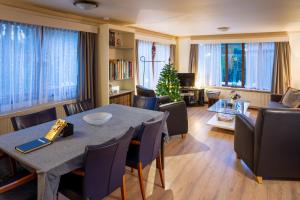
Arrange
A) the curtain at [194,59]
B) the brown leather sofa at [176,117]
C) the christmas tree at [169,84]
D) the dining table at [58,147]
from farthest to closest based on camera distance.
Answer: the curtain at [194,59], the christmas tree at [169,84], the brown leather sofa at [176,117], the dining table at [58,147]

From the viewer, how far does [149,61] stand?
19.4ft

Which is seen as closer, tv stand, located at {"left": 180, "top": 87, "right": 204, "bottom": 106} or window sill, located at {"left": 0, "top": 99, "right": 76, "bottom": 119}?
window sill, located at {"left": 0, "top": 99, "right": 76, "bottom": 119}

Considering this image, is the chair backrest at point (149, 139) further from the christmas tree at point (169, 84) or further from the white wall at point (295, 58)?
the white wall at point (295, 58)

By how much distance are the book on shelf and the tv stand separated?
8.49 ft

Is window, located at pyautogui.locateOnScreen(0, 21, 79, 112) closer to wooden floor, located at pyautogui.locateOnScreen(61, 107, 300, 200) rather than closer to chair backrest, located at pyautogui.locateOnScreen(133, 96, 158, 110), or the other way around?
chair backrest, located at pyautogui.locateOnScreen(133, 96, 158, 110)

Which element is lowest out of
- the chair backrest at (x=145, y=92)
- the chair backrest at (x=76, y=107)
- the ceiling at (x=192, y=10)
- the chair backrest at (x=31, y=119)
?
the chair backrest at (x=31, y=119)

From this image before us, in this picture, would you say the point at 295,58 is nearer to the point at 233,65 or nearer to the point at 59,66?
the point at 233,65

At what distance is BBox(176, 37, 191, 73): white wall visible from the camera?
7192mm

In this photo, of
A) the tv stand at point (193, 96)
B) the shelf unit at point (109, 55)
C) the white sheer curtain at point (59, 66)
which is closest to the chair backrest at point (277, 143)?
the shelf unit at point (109, 55)

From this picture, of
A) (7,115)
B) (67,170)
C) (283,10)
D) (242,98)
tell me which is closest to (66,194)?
(67,170)

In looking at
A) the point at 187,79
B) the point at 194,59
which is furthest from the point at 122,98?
the point at 194,59

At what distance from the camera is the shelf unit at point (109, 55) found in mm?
3965

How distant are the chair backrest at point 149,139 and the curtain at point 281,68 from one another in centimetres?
501

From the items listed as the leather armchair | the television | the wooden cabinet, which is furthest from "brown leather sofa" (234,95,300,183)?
the television
